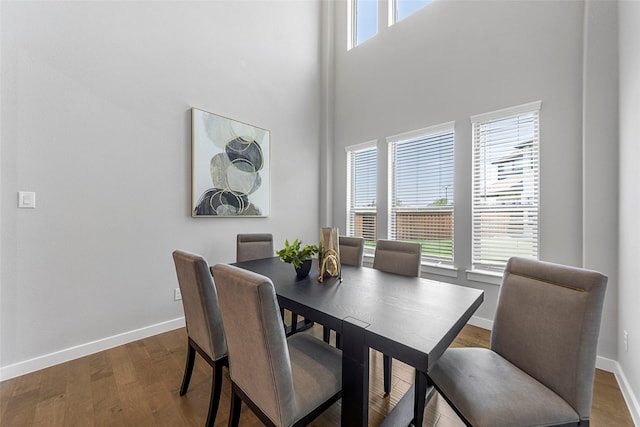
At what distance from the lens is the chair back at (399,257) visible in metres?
2.09

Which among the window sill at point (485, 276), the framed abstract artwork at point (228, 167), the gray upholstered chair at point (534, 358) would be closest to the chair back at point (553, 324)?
the gray upholstered chair at point (534, 358)

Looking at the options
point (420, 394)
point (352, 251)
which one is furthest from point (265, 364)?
point (352, 251)

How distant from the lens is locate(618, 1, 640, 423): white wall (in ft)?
5.15

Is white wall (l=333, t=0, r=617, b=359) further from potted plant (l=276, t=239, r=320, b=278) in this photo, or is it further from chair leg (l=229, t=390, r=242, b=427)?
chair leg (l=229, t=390, r=242, b=427)

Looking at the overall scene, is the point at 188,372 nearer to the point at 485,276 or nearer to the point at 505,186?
the point at 485,276

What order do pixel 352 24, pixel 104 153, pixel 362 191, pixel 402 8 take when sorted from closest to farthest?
pixel 104 153
pixel 402 8
pixel 362 191
pixel 352 24

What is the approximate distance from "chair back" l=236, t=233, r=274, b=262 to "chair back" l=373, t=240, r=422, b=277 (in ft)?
4.12

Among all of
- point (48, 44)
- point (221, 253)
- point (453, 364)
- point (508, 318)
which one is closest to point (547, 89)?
point (508, 318)

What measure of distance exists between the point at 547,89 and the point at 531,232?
1.37m

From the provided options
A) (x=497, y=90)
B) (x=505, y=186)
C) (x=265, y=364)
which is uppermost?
(x=497, y=90)

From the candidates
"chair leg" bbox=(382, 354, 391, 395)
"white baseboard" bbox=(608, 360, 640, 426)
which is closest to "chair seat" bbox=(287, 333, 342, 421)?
"chair leg" bbox=(382, 354, 391, 395)

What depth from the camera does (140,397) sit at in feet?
5.49

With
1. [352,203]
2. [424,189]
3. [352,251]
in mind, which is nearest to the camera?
[352,251]

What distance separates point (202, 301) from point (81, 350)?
176 centimetres
